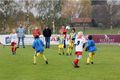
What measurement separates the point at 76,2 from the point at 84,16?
6.69 metres

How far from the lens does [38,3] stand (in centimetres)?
7706

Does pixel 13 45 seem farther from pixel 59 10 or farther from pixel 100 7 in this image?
pixel 100 7

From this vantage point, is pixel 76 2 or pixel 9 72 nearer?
pixel 9 72

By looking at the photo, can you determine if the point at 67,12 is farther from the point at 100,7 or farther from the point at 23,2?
the point at 23,2

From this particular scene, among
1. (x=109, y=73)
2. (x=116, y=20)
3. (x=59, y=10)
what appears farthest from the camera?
(x=116, y=20)

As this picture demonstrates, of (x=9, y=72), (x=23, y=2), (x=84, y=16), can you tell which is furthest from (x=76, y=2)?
(x=9, y=72)

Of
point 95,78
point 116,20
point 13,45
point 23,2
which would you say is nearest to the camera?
point 95,78

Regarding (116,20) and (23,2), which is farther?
(116,20)

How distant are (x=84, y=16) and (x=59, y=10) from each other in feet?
105

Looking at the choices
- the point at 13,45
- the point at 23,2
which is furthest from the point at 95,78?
the point at 23,2

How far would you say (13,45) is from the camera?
31625mm

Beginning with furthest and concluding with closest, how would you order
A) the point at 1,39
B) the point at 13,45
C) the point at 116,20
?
the point at 116,20, the point at 1,39, the point at 13,45

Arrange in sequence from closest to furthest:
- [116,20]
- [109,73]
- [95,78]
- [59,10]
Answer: [95,78]
[109,73]
[59,10]
[116,20]

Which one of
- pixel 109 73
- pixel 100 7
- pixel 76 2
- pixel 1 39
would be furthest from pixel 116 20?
pixel 109 73
